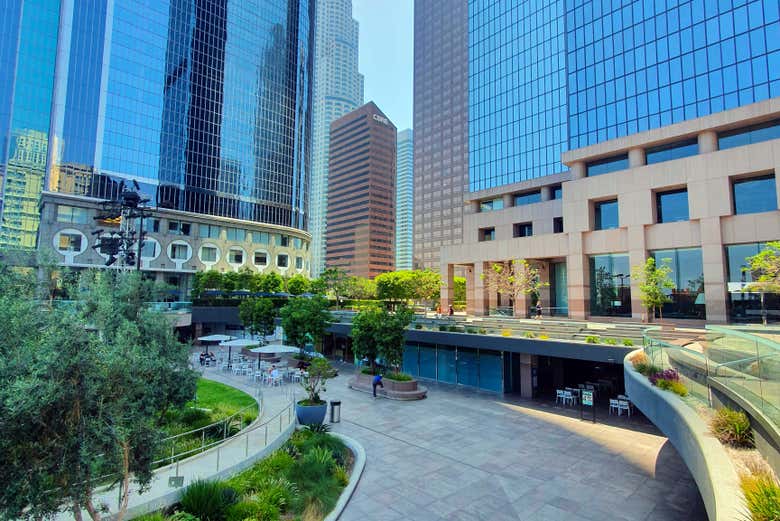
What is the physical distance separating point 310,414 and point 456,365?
13871mm

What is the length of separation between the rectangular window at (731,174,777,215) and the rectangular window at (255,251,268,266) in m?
74.0

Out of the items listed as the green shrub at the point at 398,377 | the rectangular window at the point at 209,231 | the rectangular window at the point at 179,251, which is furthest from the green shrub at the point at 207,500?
the rectangular window at the point at 209,231

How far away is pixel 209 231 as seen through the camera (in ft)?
255

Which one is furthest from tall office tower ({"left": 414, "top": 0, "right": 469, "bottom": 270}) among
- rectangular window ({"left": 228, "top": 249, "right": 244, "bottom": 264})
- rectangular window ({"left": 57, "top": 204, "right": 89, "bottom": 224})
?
rectangular window ({"left": 57, "top": 204, "right": 89, "bottom": 224})

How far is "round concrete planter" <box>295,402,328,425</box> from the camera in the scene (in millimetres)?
18328

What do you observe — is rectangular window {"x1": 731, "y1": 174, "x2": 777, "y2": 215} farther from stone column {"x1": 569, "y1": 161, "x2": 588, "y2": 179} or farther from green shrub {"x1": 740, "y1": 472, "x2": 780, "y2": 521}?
green shrub {"x1": 740, "y1": 472, "x2": 780, "y2": 521}

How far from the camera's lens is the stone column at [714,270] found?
31531 millimetres

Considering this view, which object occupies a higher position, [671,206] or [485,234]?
[485,234]

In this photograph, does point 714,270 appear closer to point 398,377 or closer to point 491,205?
point 398,377

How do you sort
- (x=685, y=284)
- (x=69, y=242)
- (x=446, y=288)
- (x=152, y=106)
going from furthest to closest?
(x=152, y=106)
(x=69, y=242)
(x=446, y=288)
(x=685, y=284)

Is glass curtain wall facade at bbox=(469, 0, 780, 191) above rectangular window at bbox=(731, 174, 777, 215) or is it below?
above

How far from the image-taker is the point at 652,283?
32031mm

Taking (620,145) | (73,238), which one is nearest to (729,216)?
(620,145)

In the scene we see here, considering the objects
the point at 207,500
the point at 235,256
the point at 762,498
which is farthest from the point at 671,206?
the point at 235,256
